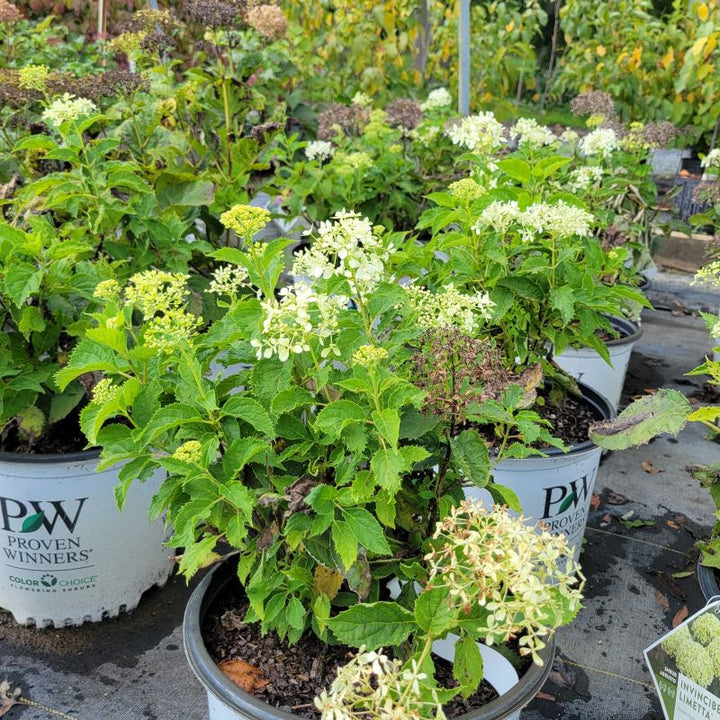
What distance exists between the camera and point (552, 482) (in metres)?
1.98

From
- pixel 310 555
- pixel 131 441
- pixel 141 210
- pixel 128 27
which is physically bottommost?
pixel 310 555

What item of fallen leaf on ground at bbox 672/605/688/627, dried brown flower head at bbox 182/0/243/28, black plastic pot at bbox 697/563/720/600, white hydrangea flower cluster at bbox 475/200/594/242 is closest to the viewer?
black plastic pot at bbox 697/563/720/600

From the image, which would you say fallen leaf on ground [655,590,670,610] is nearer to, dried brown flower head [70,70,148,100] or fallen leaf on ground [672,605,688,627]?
fallen leaf on ground [672,605,688,627]

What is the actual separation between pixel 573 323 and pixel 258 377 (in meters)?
0.98

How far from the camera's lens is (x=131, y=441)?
136cm

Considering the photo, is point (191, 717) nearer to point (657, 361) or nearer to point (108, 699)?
point (108, 699)

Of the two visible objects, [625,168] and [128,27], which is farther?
[625,168]

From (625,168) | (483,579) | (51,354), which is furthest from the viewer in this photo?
(625,168)

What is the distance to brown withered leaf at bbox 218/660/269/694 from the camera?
138 centimetres

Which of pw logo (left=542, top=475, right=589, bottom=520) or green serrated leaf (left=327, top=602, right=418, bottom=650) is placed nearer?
green serrated leaf (left=327, top=602, right=418, bottom=650)

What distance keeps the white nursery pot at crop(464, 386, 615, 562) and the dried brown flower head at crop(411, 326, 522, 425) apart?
27.5 inches

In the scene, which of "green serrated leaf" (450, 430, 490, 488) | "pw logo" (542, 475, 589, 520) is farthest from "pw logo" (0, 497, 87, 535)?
"pw logo" (542, 475, 589, 520)

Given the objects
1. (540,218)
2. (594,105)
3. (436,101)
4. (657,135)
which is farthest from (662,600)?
(436,101)

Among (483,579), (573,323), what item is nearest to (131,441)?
(483,579)
